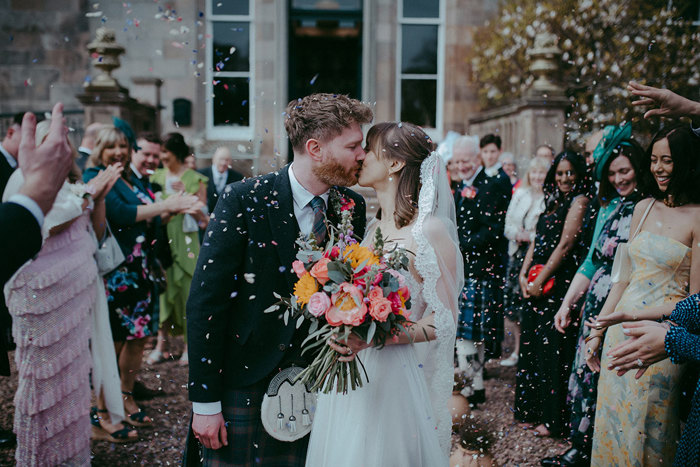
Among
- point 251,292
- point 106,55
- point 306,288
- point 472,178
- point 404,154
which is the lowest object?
point 251,292

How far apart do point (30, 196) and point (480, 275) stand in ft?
13.2

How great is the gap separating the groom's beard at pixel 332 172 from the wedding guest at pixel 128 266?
2.44 metres

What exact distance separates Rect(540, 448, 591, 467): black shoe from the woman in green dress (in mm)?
3779

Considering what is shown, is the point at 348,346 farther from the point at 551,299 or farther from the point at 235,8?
the point at 235,8

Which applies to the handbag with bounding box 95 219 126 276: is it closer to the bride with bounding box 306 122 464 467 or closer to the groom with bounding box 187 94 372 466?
the groom with bounding box 187 94 372 466

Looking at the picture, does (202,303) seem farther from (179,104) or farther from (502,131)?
(179,104)

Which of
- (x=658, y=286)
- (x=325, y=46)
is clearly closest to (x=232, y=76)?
(x=325, y=46)

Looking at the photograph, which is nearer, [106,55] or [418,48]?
[106,55]

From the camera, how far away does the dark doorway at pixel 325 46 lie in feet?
34.4

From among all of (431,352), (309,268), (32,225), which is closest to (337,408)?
(431,352)

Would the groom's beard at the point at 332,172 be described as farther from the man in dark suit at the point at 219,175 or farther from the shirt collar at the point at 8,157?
the man in dark suit at the point at 219,175

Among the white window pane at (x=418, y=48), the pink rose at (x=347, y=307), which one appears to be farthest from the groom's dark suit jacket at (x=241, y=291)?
the white window pane at (x=418, y=48)

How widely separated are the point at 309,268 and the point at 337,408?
66 centimetres

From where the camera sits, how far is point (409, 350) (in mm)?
2508
